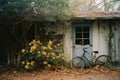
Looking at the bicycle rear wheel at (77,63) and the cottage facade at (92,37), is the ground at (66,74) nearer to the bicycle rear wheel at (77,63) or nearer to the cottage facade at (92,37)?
the bicycle rear wheel at (77,63)

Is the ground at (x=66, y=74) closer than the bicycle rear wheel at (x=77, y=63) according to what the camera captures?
Yes

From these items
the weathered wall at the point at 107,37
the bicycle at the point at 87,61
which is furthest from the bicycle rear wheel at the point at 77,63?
the weathered wall at the point at 107,37

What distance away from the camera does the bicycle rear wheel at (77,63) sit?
37.5 ft

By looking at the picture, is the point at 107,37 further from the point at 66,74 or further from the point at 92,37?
the point at 66,74

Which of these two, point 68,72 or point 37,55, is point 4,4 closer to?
point 37,55

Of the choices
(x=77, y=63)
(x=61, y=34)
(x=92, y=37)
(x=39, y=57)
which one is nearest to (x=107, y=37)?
(x=92, y=37)

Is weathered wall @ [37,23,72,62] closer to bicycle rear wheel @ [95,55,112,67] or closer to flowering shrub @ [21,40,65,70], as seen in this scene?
flowering shrub @ [21,40,65,70]

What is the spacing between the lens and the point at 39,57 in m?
10.5

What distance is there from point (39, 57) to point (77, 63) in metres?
2.24

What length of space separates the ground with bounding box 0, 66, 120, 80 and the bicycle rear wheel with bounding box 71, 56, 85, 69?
0.59 metres

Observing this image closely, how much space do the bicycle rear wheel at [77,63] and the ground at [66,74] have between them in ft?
1.95

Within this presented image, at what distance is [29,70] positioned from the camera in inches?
417

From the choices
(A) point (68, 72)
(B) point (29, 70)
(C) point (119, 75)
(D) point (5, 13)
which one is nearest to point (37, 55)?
(B) point (29, 70)

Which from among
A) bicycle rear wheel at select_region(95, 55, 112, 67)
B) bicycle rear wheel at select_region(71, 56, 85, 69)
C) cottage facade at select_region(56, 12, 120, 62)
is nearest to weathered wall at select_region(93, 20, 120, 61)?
cottage facade at select_region(56, 12, 120, 62)
